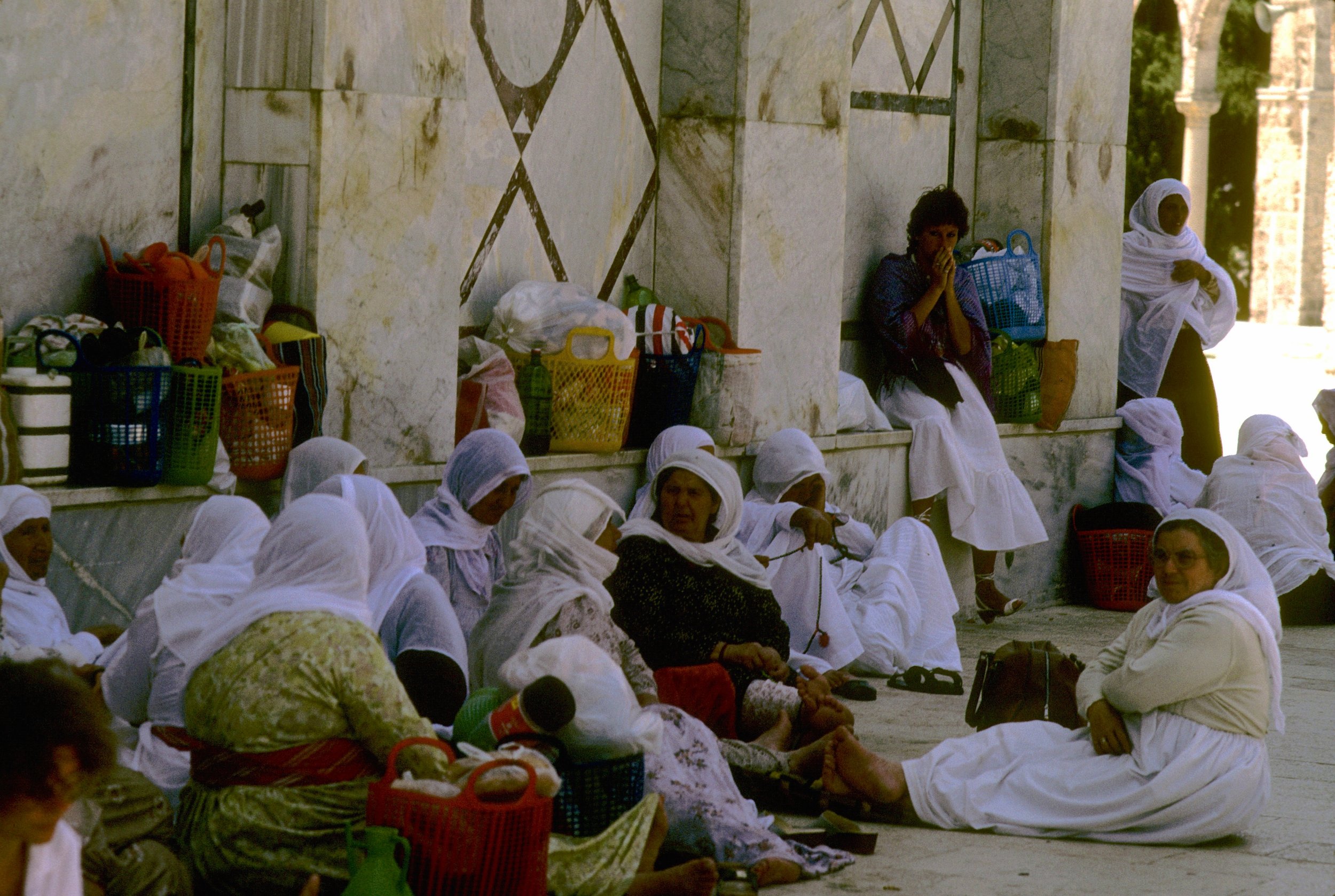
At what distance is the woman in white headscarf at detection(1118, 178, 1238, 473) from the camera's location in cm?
934

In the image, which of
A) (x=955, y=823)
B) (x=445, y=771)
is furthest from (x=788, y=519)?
(x=445, y=771)

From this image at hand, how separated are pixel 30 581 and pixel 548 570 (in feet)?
4.11

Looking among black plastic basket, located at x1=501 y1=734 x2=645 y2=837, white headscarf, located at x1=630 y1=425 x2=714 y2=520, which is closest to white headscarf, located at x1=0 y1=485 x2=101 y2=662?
black plastic basket, located at x1=501 y1=734 x2=645 y2=837

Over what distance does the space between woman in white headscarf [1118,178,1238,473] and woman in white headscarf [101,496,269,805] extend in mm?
6189

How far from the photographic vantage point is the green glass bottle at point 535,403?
20.3ft

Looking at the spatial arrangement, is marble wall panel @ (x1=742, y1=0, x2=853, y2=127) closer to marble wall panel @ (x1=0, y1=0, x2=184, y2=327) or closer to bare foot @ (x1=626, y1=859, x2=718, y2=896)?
marble wall panel @ (x1=0, y1=0, x2=184, y2=327)

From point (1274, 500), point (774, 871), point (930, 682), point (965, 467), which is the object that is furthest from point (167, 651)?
point (1274, 500)

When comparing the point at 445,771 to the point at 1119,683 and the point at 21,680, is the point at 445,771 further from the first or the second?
the point at 1119,683

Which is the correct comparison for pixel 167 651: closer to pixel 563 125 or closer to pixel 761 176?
pixel 563 125

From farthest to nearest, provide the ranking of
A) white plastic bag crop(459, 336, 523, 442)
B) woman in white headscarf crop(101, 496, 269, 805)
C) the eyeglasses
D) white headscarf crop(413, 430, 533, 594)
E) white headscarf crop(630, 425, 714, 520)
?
1. white headscarf crop(630, 425, 714, 520)
2. white plastic bag crop(459, 336, 523, 442)
3. white headscarf crop(413, 430, 533, 594)
4. the eyeglasses
5. woman in white headscarf crop(101, 496, 269, 805)

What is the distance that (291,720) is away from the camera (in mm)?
3434

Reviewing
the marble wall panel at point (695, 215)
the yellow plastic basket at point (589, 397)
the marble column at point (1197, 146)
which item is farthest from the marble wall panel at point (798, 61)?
the marble column at point (1197, 146)

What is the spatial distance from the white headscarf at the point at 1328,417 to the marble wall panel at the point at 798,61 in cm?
296

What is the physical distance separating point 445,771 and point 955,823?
1.72 metres
